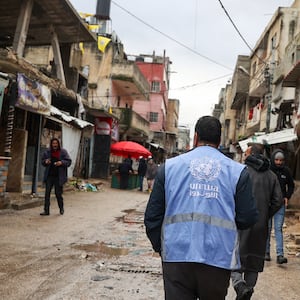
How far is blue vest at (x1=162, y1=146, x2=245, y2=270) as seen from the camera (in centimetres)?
239

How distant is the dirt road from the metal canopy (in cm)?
847

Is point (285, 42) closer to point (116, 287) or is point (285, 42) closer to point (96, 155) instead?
point (96, 155)

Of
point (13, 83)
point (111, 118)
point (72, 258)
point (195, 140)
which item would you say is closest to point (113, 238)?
point (72, 258)

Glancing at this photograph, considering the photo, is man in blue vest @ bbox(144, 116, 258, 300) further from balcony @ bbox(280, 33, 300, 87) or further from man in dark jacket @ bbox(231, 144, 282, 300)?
balcony @ bbox(280, 33, 300, 87)

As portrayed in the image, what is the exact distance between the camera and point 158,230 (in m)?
2.60

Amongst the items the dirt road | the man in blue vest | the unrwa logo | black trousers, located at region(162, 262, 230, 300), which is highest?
the unrwa logo

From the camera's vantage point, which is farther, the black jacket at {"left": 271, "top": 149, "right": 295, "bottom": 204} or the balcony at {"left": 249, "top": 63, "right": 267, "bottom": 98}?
the balcony at {"left": 249, "top": 63, "right": 267, "bottom": 98}

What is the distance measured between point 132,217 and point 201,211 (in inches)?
335

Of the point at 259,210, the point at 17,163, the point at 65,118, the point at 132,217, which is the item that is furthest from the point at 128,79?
the point at 259,210

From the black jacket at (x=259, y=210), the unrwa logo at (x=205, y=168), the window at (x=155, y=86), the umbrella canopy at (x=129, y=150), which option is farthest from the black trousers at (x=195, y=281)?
the window at (x=155, y=86)

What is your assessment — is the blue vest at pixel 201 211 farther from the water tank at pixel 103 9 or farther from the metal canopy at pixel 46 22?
the water tank at pixel 103 9

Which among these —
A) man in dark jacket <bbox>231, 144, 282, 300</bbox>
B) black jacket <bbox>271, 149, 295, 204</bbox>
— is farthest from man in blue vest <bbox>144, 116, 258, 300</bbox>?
black jacket <bbox>271, 149, 295, 204</bbox>

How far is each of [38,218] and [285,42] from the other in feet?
55.2

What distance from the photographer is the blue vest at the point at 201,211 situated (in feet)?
7.86
